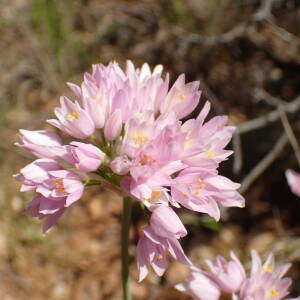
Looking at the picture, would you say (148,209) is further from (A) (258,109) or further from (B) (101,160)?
(A) (258,109)

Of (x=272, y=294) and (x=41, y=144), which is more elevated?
(x=41, y=144)

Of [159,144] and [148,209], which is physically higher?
[159,144]

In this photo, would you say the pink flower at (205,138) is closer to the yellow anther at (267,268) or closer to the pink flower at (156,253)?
the pink flower at (156,253)

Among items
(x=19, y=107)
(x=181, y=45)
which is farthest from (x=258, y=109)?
(x=19, y=107)

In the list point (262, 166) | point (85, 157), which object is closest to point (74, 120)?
point (85, 157)

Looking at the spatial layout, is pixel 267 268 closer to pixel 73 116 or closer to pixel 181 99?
pixel 181 99

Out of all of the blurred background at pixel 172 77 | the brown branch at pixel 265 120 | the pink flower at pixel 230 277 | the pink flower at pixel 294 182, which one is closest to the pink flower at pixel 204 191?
the pink flower at pixel 230 277

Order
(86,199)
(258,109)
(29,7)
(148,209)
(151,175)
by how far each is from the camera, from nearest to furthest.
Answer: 1. (151,175)
2. (148,209)
3. (86,199)
4. (258,109)
5. (29,7)

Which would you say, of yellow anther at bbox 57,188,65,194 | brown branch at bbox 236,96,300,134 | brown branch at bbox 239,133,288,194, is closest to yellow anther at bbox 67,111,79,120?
yellow anther at bbox 57,188,65,194

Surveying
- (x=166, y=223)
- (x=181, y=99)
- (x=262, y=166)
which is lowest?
(x=262, y=166)
